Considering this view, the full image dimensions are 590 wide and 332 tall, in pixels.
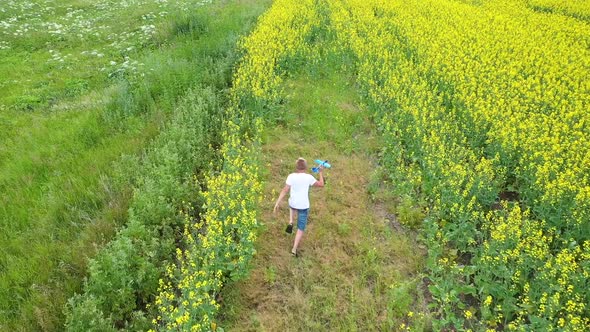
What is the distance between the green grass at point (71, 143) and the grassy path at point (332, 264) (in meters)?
2.21

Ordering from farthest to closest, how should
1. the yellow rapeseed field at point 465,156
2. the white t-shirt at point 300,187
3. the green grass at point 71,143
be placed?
the white t-shirt at point 300,187 < the green grass at point 71,143 < the yellow rapeseed field at point 465,156

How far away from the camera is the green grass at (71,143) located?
18.1ft

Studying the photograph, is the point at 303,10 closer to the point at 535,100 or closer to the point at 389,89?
the point at 389,89

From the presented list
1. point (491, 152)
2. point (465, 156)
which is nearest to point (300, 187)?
point (465, 156)

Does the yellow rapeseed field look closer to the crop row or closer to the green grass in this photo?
the crop row

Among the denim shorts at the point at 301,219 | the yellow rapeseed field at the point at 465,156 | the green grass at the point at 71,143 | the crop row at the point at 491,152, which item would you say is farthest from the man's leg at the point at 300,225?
the green grass at the point at 71,143

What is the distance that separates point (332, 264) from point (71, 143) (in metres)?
6.00

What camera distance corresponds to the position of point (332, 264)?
6.12 meters

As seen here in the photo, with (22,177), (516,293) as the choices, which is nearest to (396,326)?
(516,293)

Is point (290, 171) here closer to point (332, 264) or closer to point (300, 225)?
point (300, 225)

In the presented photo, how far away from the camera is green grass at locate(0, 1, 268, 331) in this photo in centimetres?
552

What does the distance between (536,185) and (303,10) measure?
12463mm

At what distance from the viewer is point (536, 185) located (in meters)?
6.59

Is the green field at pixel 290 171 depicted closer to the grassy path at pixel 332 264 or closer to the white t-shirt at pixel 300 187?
the grassy path at pixel 332 264
